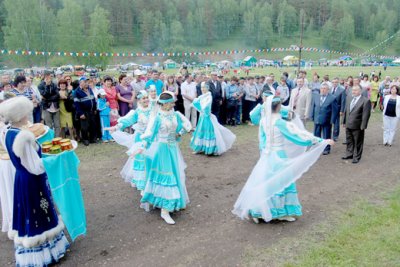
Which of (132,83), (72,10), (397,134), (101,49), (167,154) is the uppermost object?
(72,10)

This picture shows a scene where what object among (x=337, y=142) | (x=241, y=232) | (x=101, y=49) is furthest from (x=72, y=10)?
(x=241, y=232)

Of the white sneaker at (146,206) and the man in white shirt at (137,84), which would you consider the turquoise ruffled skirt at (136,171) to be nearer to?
the white sneaker at (146,206)

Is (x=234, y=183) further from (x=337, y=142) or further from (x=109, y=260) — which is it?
(x=337, y=142)

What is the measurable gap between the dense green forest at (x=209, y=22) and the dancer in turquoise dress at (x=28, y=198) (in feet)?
178

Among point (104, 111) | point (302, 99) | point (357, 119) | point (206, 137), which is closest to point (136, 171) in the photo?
point (206, 137)

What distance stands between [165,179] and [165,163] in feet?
0.82

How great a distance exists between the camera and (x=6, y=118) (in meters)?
3.63

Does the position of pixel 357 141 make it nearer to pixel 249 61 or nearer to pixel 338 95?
A: pixel 338 95

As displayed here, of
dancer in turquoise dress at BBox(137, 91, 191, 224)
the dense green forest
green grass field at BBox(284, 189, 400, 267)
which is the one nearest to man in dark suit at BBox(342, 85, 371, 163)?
green grass field at BBox(284, 189, 400, 267)

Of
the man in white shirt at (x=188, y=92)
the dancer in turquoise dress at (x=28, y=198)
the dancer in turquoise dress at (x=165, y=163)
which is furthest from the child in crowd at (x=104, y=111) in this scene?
the dancer in turquoise dress at (x=28, y=198)

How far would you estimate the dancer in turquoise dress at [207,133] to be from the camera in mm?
8725

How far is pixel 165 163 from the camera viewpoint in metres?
5.21

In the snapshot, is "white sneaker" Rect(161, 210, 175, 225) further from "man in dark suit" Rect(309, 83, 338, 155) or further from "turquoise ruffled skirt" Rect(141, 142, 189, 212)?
"man in dark suit" Rect(309, 83, 338, 155)

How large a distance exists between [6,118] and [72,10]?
60.3 meters
